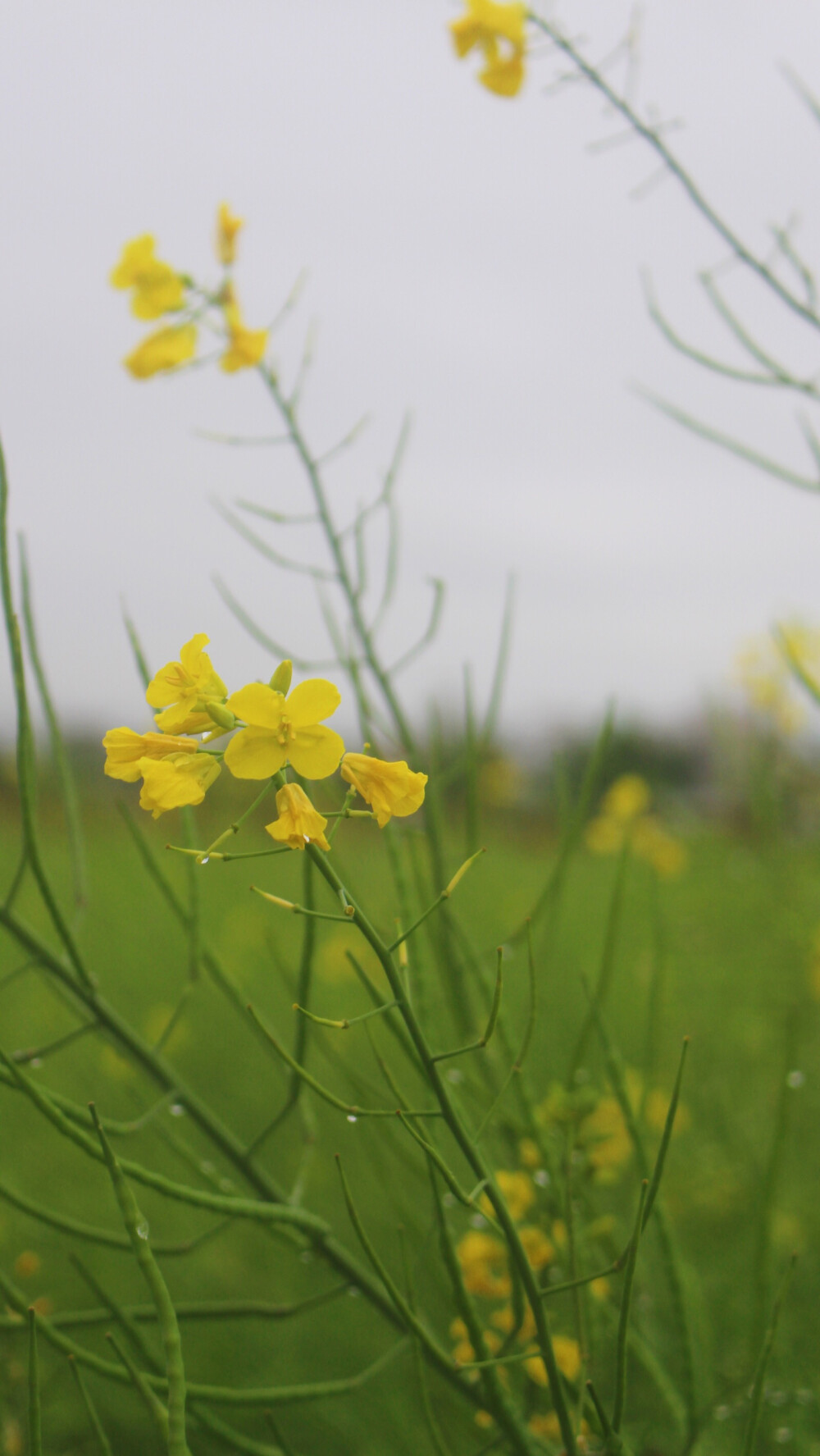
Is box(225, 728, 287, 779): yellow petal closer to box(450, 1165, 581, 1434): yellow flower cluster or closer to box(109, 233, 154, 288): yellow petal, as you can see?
box(450, 1165, 581, 1434): yellow flower cluster

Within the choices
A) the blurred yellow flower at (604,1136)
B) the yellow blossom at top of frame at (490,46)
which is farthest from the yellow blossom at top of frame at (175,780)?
the yellow blossom at top of frame at (490,46)

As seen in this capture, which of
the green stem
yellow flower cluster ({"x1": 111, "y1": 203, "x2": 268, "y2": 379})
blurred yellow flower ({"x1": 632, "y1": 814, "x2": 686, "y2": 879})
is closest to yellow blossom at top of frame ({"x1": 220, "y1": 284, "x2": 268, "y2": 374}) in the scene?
yellow flower cluster ({"x1": 111, "y1": 203, "x2": 268, "y2": 379})

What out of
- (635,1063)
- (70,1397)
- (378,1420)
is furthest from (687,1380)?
(635,1063)

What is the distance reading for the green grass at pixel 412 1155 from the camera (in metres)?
1.19

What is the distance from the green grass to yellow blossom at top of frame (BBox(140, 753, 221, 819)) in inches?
9.8

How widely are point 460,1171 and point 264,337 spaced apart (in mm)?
1453

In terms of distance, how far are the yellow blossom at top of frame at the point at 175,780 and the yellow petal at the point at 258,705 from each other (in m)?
0.05

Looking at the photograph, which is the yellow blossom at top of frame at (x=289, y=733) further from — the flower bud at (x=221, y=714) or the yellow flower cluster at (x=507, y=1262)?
the yellow flower cluster at (x=507, y=1262)

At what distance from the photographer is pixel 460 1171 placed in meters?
1.77

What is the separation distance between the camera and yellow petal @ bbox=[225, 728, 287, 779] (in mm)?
498

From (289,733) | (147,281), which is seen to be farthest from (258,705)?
(147,281)

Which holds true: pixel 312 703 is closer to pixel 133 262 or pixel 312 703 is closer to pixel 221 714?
pixel 221 714

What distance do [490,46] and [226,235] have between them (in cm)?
37

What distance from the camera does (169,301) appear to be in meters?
1.09
